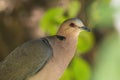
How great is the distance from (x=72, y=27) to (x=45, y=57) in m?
0.17

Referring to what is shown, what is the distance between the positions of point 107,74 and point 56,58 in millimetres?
823

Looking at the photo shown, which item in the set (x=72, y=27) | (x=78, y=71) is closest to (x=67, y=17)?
(x=78, y=71)

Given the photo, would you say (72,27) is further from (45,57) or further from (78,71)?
(78,71)

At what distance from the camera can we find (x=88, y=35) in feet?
7.22

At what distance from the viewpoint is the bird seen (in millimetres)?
1406

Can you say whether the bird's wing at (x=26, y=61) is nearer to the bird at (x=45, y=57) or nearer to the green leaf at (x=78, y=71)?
the bird at (x=45, y=57)

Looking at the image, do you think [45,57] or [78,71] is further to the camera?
[78,71]

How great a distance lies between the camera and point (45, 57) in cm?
143

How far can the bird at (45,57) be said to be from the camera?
4.61 ft

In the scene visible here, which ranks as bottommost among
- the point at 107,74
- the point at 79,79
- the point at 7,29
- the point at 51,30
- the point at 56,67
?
the point at 7,29

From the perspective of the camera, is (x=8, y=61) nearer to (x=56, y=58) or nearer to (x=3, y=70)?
(x=3, y=70)

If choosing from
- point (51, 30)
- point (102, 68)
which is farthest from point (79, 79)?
point (102, 68)

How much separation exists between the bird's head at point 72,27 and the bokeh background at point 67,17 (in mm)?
104

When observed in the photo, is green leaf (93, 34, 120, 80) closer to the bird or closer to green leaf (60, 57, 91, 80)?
the bird
